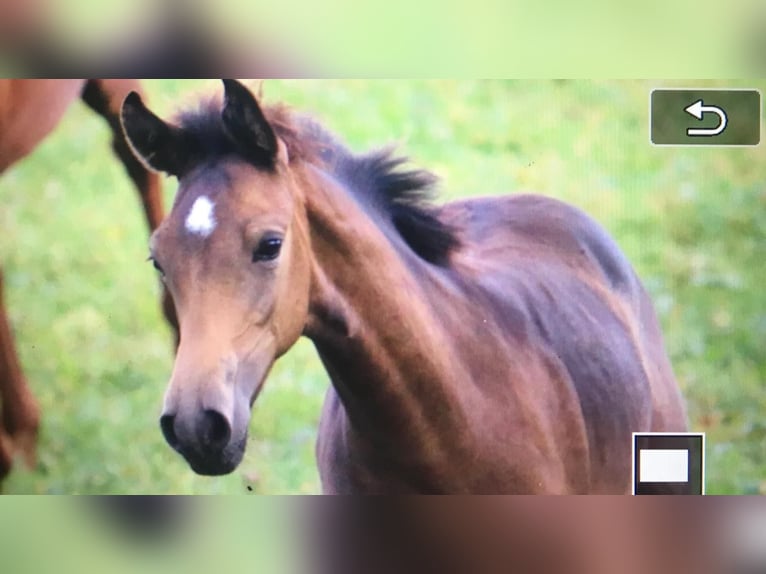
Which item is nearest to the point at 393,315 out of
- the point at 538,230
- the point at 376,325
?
the point at 376,325

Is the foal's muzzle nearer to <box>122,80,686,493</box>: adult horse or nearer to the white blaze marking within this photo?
<box>122,80,686,493</box>: adult horse

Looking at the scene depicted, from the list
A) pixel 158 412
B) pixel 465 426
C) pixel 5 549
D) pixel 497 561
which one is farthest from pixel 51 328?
pixel 497 561

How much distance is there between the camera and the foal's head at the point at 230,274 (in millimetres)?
1896

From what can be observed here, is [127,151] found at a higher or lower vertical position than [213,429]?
higher

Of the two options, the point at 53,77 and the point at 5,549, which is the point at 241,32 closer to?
the point at 53,77

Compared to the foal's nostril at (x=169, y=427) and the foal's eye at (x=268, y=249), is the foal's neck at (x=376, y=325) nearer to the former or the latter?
the foal's eye at (x=268, y=249)

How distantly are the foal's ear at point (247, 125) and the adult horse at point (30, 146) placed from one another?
248 mm

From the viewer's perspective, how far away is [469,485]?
214 cm

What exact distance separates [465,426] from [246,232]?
0.69 metres

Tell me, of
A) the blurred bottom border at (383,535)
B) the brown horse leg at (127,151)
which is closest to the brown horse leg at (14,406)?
the blurred bottom border at (383,535)

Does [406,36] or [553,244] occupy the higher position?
[406,36]

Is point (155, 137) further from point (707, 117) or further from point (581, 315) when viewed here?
point (707, 117)

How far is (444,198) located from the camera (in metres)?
2.14

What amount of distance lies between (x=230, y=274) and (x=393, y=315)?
0.38 m
